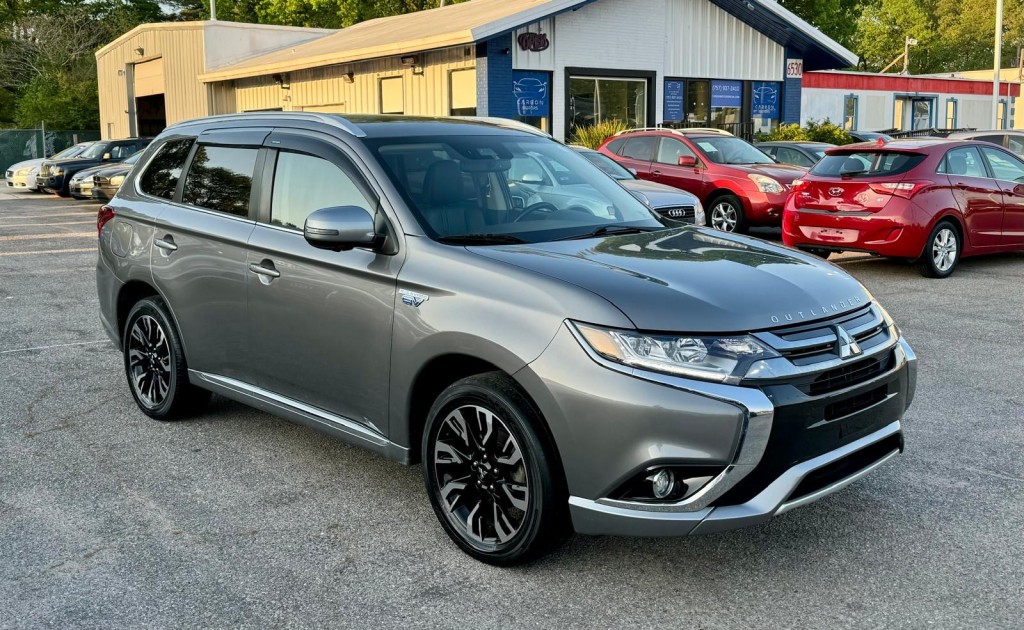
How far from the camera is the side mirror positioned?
414 cm

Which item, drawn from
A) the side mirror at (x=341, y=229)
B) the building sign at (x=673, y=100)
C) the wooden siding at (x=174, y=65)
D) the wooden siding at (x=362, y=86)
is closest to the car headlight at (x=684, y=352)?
the side mirror at (x=341, y=229)

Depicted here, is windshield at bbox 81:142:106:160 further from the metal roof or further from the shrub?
the shrub

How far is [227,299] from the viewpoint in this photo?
16.7 ft

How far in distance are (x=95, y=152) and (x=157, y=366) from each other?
77.9 feet

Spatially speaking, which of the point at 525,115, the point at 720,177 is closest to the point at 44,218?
the point at 525,115

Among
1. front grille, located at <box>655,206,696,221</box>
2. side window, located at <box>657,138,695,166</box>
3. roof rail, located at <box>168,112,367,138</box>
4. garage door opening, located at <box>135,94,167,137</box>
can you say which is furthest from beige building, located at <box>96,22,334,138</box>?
roof rail, located at <box>168,112,367,138</box>

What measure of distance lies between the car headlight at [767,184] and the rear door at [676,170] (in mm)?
859

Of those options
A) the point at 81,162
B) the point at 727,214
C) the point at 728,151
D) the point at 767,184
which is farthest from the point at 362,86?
the point at 767,184

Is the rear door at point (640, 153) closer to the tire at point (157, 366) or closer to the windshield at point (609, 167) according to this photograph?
the windshield at point (609, 167)

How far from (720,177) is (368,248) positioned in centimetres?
1163

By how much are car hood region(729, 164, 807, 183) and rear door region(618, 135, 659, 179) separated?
5.11 feet

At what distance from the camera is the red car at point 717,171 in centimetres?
1466

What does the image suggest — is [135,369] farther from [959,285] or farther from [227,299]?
[959,285]

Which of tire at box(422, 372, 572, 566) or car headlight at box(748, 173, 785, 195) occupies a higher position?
car headlight at box(748, 173, 785, 195)
